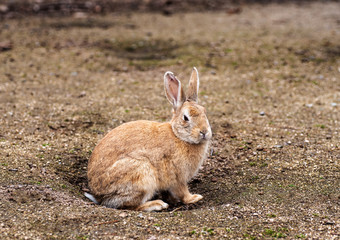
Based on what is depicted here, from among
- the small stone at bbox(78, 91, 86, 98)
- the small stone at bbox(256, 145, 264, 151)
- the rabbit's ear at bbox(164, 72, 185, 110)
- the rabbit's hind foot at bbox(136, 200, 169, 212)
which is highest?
the rabbit's ear at bbox(164, 72, 185, 110)

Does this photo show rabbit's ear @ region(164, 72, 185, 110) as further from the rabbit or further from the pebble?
the pebble

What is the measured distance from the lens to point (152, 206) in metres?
4.79

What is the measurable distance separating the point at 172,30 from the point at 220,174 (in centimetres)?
697

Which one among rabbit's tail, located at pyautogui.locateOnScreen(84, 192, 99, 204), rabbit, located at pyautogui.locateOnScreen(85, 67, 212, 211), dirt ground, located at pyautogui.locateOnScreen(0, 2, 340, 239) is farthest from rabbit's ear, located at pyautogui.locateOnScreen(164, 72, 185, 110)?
rabbit's tail, located at pyautogui.locateOnScreen(84, 192, 99, 204)

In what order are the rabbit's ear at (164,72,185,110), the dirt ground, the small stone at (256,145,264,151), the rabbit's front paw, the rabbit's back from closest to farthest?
the dirt ground
the rabbit's back
the rabbit's front paw
the rabbit's ear at (164,72,185,110)
the small stone at (256,145,264,151)

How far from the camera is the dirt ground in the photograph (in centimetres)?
432

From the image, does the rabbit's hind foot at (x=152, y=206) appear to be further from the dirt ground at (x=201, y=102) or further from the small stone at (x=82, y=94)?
the small stone at (x=82, y=94)

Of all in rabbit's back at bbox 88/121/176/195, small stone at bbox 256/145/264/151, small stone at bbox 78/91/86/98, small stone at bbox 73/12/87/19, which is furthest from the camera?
small stone at bbox 73/12/87/19

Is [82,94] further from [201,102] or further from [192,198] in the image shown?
[192,198]

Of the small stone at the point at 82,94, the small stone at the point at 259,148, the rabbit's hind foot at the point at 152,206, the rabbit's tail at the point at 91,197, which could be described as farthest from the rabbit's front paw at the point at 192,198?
the small stone at the point at 82,94

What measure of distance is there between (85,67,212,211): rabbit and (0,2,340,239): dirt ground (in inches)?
11.2

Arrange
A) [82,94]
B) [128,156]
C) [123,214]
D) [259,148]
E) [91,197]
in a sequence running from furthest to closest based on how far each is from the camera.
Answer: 1. [82,94]
2. [259,148]
3. [91,197]
4. [128,156]
5. [123,214]

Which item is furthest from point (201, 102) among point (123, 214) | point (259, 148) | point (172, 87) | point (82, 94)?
point (123, 214)

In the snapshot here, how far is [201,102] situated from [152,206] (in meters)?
3.33
